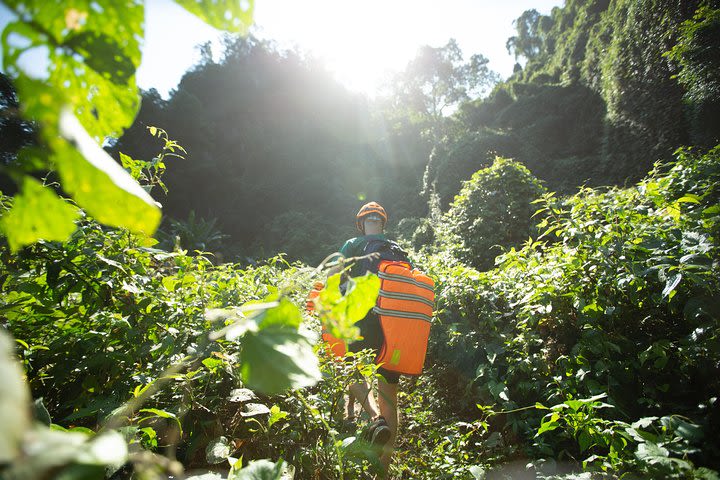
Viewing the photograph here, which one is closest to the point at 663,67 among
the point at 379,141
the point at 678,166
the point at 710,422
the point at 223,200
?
the point at 678,166

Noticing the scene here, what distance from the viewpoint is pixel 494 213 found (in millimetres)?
5062

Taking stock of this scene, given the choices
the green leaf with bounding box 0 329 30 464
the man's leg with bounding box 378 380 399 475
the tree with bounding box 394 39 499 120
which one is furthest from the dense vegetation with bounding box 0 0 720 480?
the tree with bounding box 394 39 499 120

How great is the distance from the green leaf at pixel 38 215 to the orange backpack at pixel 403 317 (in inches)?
80.5

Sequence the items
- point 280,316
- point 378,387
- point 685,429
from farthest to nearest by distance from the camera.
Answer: point 378,387 → point 685,429 → point 280,316

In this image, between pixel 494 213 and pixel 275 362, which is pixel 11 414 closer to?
pixel 275 362

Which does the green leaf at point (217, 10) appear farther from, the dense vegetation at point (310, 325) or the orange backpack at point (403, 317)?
the orange backpack at point (403, 317)

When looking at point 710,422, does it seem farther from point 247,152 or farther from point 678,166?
point 247,152

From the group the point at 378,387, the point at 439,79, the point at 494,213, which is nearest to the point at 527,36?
the point at 439,79

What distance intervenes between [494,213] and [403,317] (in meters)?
3.55

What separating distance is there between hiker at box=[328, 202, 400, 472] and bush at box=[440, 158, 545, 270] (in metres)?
2.49

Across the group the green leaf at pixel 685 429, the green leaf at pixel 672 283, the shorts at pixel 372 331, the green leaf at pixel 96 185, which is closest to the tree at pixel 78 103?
the green leaf at pixel 96 185

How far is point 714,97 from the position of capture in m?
6.21

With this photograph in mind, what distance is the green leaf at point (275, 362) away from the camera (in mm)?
317

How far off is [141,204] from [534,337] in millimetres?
2512
